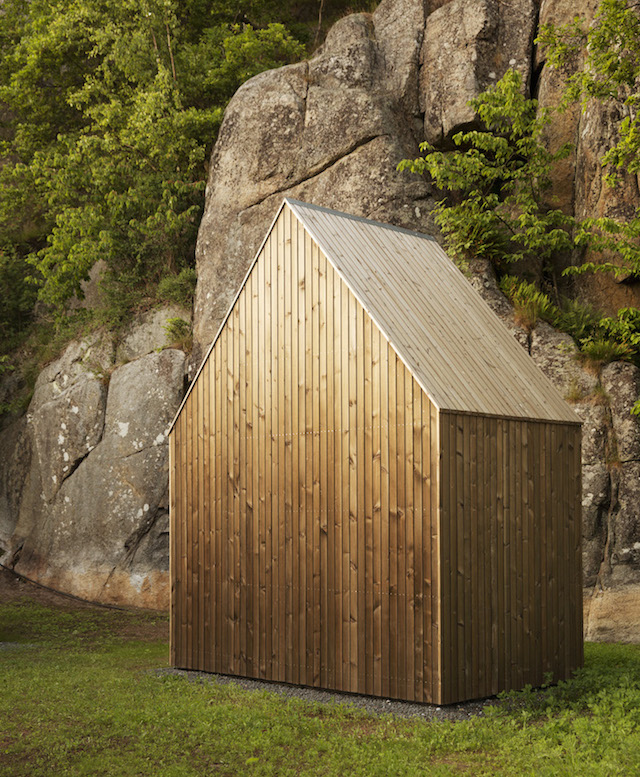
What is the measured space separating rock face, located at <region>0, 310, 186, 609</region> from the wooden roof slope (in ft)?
33.3

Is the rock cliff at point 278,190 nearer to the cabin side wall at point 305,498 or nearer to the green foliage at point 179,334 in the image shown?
the green foliage at point 179,334

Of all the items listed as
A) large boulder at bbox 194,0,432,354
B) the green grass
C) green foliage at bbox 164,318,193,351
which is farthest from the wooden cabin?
green foliage at bbox 164,318,193,351

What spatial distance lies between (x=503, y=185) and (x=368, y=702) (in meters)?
12.1

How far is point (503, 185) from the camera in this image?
18672 mm

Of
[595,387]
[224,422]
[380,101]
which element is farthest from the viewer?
[380,101]

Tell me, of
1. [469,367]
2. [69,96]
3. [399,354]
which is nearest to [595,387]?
[469,367]

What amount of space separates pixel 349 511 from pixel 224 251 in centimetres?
1237

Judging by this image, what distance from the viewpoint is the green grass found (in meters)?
7.41

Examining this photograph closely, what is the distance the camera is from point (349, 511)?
1028 cm

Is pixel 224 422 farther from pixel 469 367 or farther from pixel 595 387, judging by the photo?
pixel 595 387

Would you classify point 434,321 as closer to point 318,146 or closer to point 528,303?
point 528,303

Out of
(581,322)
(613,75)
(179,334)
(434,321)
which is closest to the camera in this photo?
(434,321)

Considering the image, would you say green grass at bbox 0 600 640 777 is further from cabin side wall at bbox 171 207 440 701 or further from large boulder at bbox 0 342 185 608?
large boulder at bbox 0 342 185 608

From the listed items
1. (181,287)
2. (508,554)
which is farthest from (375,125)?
(508,554)
